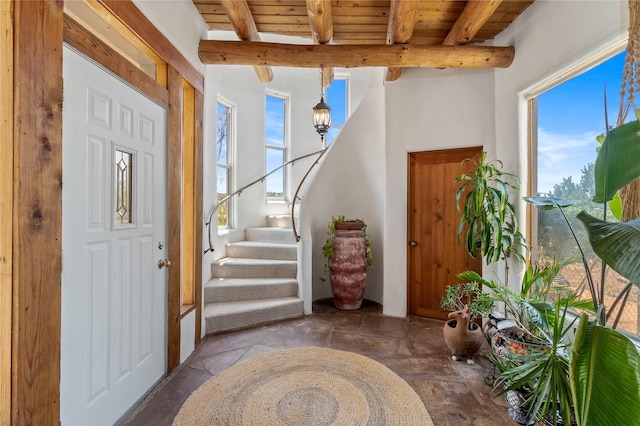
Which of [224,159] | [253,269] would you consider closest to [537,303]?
[253,269]

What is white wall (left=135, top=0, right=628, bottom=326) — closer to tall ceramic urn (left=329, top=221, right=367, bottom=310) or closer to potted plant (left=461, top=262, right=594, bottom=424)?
tall ceramic urn (left=329, top=221, right=367, bottom=310)

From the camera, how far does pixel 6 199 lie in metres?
1.07

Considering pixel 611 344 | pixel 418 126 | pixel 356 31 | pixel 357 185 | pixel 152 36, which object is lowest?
pixel 611 344

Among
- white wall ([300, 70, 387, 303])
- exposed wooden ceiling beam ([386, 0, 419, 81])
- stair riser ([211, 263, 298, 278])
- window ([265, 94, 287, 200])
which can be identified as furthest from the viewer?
window ([265, 94, 287, 200])

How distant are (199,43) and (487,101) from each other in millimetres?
2896

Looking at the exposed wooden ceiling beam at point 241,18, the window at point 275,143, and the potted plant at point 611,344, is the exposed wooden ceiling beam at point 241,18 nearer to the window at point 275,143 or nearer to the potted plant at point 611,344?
the window at point 275,143

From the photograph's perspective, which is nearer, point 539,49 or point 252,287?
point 539,49

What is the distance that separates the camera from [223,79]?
13.6ft

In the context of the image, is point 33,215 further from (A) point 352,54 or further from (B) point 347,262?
(B) point 347,262

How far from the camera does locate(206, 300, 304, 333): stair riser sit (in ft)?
9.56

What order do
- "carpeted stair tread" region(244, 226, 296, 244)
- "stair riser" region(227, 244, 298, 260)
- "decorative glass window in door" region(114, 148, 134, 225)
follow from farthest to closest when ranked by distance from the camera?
"carpeted stair tread" region(244, 226, 296, 244), "stair riser" region(227, 244, 298, 260), "decorative glass window in door" region(114, 148, 134, 225)

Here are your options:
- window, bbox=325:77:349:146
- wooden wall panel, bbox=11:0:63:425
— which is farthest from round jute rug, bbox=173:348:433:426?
window, bbox=325:77:349:146

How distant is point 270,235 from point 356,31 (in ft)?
9.26

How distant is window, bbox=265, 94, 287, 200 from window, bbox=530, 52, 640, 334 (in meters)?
3.77
